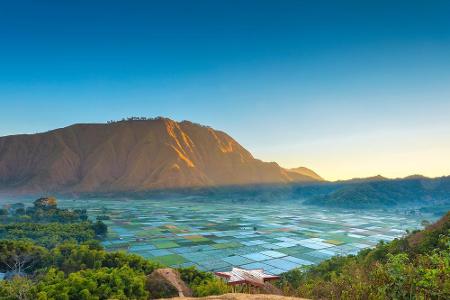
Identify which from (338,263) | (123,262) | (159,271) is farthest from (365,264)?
(123,262)

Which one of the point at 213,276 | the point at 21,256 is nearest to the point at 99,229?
the point at 21,256

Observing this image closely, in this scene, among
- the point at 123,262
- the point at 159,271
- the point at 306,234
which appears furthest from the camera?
the point at 306,234

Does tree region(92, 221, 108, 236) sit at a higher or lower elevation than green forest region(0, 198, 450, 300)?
lower

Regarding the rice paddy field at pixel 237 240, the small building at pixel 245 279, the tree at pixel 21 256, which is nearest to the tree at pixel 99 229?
the rice paddy field at pixel 237 240

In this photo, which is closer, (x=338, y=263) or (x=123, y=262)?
(x=123, y=262)

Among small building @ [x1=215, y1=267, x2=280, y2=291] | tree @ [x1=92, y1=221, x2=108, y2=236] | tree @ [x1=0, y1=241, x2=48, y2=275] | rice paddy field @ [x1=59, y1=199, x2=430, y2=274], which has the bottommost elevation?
rice paddy field @ [x1=59, y1=199, x2=430, y2=274]

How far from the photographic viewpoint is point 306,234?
10581cm

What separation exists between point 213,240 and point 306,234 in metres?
31.5

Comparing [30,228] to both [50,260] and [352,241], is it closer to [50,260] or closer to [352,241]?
[50,260]

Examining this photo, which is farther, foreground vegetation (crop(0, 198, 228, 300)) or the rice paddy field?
the rice paddy field

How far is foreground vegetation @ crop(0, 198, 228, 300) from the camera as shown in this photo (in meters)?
29.0

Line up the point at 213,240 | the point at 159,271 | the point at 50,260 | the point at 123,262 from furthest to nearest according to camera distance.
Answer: the point at 213,240 → the point at 50,260 → the point at 123,262 → the point at 159,271

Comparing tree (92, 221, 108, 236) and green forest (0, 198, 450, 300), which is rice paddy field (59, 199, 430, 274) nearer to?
tree (92, 221, 108, 236)

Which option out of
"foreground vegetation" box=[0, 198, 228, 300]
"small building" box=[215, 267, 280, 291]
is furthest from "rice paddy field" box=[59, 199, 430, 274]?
"small building" box=[215, 267, 280, 291]
